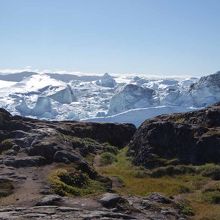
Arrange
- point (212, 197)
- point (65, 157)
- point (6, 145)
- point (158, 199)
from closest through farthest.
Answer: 1. point (158, 199)
2. point (212, 197)
3. point (65, 157)
4. point (6, 145)

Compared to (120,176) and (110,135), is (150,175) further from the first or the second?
(110,135)

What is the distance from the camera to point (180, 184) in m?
42.8

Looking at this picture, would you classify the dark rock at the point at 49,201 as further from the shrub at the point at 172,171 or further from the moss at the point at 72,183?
the shrub at the point at 172,171

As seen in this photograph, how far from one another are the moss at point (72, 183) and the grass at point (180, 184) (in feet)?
6.69

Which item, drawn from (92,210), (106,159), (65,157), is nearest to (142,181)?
(65,157)

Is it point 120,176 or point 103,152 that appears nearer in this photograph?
point 120,176

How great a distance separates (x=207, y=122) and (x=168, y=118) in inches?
342

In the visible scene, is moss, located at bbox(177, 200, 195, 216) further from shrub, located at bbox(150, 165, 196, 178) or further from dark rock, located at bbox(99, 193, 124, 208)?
shrub, located at bbox(150, 165, 196, 178)

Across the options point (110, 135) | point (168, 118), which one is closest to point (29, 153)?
point (168, 118)

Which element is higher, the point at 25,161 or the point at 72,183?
the point at 25,161

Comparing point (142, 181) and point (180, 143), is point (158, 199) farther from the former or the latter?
point (180, 143)

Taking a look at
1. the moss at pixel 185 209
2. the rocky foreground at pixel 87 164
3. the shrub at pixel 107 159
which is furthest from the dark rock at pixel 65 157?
the moss at pixel 185 209

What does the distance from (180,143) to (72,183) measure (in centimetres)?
2000

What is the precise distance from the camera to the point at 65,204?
89.3ft
